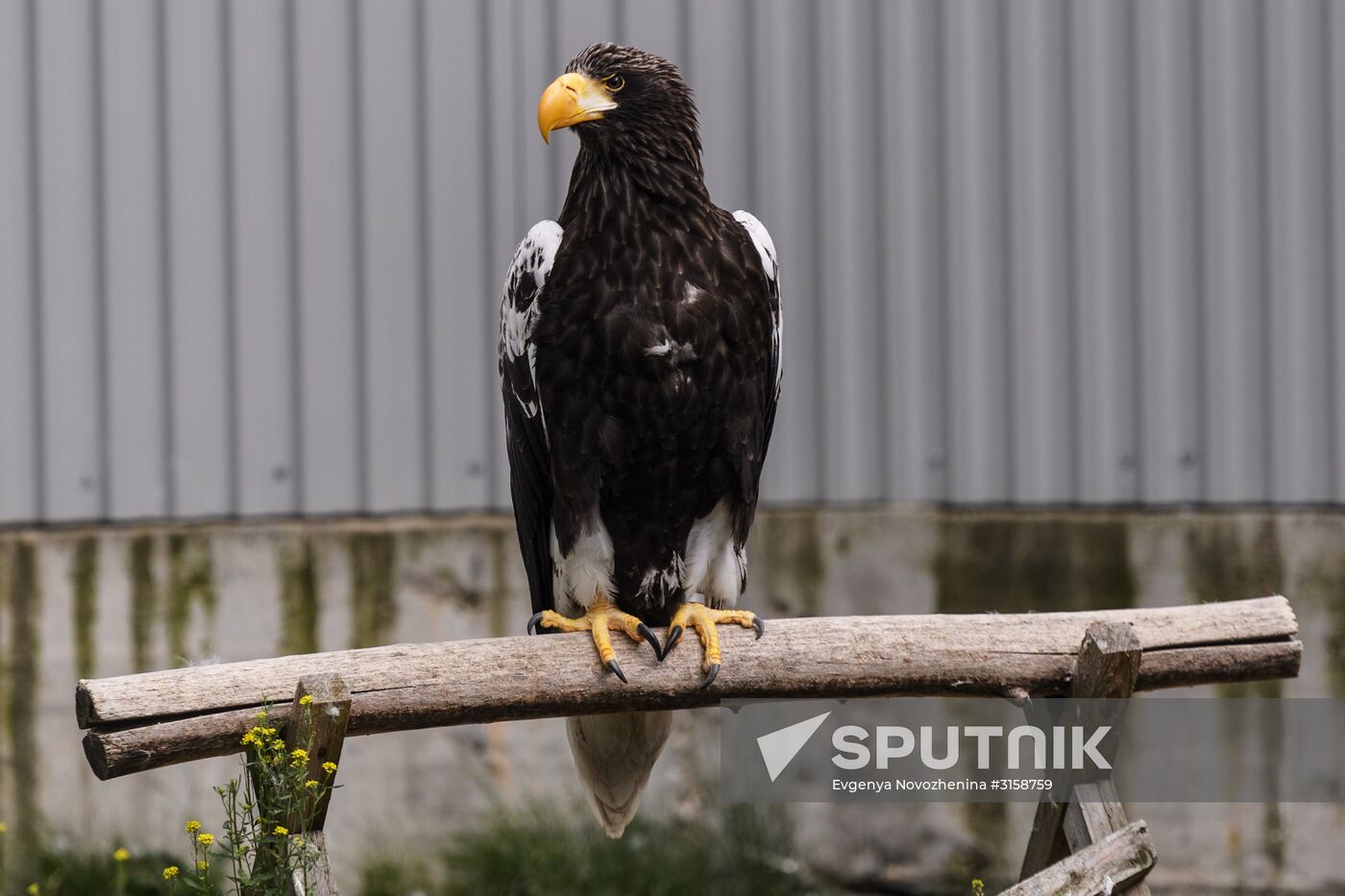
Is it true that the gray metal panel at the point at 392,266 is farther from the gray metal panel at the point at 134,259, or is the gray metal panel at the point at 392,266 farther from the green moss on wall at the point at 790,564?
the green moss on wall at the point at 790,564

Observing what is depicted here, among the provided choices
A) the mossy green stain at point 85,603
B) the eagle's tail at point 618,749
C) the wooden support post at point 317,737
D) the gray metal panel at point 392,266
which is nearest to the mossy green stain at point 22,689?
the mossy green stain at point 85,603

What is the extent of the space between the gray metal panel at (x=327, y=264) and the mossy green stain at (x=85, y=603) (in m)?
0.70

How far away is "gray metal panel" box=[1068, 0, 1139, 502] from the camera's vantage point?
406 centimetres

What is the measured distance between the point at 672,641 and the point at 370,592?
1.78 metres

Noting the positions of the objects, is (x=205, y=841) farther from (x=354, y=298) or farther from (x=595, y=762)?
(x=354, y=298)

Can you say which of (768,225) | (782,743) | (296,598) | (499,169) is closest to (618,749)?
(782,743)

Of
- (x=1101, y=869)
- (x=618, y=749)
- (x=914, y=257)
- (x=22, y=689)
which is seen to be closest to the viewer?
(x=1101, y=869)

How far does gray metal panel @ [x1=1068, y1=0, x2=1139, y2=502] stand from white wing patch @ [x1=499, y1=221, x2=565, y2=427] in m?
2.12

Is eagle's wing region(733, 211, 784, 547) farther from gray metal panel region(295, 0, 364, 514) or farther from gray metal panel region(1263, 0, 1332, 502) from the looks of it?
gray metal panel region(1263, 0, 1332, 502)

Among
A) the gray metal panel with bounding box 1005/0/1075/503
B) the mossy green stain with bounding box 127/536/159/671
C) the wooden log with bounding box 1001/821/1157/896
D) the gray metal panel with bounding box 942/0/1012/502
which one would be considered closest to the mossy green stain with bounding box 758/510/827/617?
the gray metal panel with bounding box 942/0/1012/502

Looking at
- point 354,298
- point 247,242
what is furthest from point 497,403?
point 247,242

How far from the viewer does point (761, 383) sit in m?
2.77

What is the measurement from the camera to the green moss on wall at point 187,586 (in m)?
3.98

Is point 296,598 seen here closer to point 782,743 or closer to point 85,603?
point 85,603
